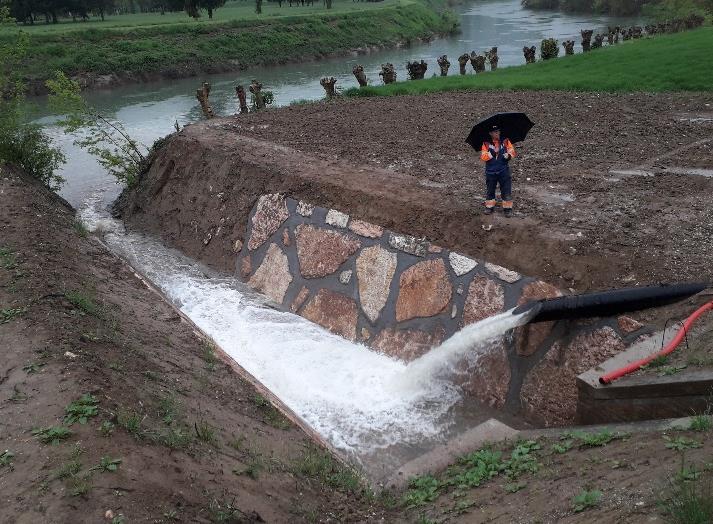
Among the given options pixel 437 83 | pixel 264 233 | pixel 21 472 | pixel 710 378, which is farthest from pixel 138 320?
pixel 437 83

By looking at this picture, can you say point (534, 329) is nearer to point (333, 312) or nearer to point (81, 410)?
point (333, 312)

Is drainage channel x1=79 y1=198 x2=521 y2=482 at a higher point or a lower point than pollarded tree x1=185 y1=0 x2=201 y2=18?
lower

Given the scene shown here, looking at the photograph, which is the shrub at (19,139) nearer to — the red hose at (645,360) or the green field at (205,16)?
the green field at (205,16)

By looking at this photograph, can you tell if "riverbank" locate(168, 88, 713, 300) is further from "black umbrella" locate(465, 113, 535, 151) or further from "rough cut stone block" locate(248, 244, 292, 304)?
"rough cut stone block" locate(248, 244, 292, 304)

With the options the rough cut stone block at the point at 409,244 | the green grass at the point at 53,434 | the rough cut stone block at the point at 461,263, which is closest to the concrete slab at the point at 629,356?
the rough cut stone block at the point at 461,263

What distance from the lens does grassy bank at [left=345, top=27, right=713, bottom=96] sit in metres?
17.1

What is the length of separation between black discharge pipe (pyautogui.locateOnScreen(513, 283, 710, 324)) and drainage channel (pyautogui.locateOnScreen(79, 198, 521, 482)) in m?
0.53

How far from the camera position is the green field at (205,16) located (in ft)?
154

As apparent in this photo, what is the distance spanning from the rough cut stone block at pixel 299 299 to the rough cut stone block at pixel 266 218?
1.35 meters

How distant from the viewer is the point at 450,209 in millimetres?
8648

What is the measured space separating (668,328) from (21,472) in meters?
5.36

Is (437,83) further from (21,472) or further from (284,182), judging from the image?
(21,472)

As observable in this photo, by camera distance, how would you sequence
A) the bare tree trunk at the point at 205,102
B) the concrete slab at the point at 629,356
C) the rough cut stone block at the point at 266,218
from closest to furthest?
the concrete slab at the point at 629,356, the rough cut stone block at the point at 266,218, the bare tree trunk at the point at 205,102

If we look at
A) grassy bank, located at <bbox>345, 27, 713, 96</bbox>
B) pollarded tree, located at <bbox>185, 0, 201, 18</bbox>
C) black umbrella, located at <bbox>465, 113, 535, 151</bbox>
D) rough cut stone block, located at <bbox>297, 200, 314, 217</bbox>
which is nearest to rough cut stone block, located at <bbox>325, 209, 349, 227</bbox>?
rough cut stone block, located at <bbox>297, 200, 314, 217</bbox>
